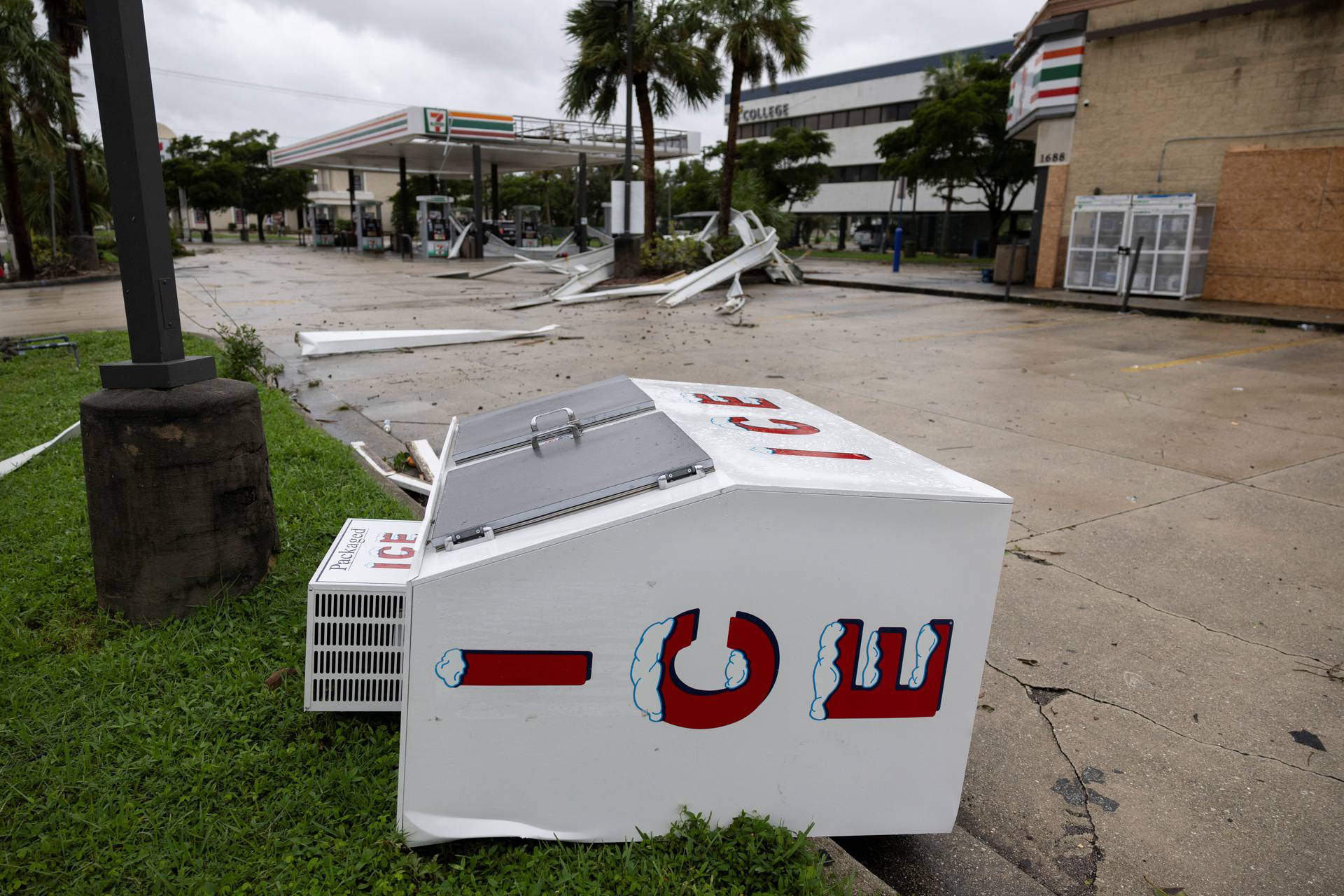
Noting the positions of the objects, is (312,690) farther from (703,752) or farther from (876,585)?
(876,585)

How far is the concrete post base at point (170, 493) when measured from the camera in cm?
306

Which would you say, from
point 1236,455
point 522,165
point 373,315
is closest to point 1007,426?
point 1236,455

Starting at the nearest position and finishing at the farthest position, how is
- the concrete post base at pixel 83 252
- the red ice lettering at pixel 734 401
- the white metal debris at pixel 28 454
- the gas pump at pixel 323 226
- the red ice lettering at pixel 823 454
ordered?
1. the red ice lettering at pixel 823 454
2. the red ice lettering at pixel 734 401
3. the white metal debris at pixel 28 454
4. the concrete post base at pixel 83 252
5. the gas pump at pixel 323 226

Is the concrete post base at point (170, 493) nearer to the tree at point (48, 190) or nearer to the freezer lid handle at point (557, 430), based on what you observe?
the freezer lid handle at point (557, 430)

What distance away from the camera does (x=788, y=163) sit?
50719 mm

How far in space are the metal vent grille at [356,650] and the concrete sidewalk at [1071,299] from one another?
15672 mm

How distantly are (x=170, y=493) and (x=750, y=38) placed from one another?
72.7ft

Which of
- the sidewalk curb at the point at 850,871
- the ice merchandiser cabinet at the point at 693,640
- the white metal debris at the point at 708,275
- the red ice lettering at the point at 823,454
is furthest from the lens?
the white metal debris at the point at 708,275

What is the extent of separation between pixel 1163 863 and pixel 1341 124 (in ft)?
58.9

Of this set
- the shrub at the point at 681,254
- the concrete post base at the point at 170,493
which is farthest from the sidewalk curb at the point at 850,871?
the shrub at the point at 681,254

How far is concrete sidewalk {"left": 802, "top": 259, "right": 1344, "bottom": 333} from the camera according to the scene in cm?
1431

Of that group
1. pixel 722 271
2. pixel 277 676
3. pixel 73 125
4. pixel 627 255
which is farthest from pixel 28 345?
pixel 73 125

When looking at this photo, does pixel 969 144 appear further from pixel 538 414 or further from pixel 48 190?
pixel 538 414

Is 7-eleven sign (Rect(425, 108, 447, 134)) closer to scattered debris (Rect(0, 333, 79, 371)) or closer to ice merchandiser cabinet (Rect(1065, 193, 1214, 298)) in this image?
ice merchandiser cabinet (Rect(1065, 193, 1214, 298))
